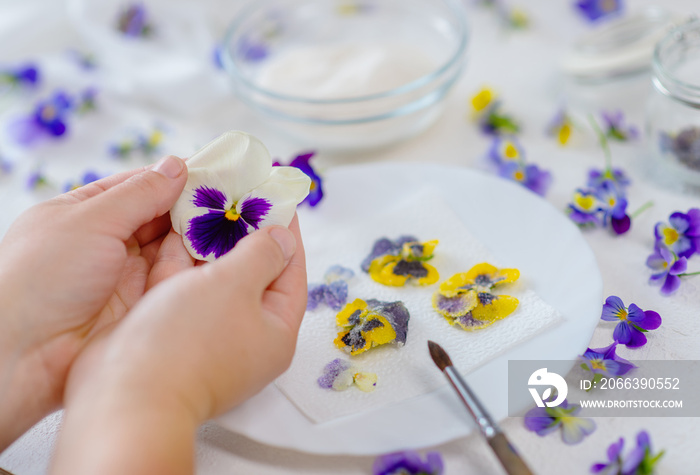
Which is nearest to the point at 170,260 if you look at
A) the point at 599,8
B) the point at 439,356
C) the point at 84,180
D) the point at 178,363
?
the point at 178,363

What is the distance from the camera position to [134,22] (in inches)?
42.9

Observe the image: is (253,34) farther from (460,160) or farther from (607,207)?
(607,207)

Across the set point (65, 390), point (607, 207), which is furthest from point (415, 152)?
point (65, 390)

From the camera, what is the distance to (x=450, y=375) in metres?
0.52

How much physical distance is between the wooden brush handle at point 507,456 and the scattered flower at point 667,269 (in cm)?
31

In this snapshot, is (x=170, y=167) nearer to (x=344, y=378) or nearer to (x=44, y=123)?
(x=344, y=378)

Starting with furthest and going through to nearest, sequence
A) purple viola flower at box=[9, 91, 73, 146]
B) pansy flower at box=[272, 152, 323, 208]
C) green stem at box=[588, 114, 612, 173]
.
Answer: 1. purple viola flower at box=[9, 91, 73, 146]
2. green stem at box=[588, 114, 612, 173]
3. pansy flower at box=[272, 152, 323, 208]

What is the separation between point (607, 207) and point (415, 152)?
29 centimetres

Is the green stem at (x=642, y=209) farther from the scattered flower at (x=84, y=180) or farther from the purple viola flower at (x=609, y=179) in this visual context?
the scattered flower at (x=84, y=180)

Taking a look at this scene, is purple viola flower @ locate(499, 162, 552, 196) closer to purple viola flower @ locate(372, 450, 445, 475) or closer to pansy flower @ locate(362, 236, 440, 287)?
pansy flower @ locate(362, 236, 440, 287)

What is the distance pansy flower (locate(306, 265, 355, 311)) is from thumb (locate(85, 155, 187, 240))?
0.17 meters

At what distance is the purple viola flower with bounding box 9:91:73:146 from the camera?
0.98 metres

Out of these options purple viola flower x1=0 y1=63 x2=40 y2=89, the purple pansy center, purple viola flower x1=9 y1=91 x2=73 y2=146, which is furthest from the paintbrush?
purple viola flower x1=0 y1=63 x2=40 y2=89

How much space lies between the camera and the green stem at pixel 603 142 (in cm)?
84
